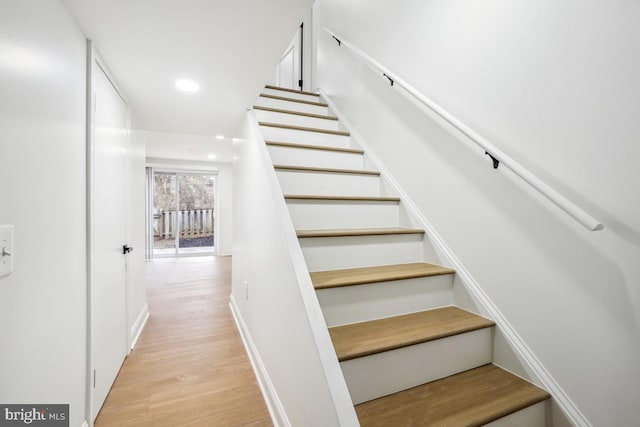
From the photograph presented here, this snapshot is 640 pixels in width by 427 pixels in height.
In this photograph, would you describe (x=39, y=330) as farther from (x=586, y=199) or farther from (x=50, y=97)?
(x=586, y=199)

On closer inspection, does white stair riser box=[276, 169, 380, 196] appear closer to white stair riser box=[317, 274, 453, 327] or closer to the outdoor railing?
white stair riser box=[317, 274, 453, 327]

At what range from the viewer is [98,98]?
151 centimetres

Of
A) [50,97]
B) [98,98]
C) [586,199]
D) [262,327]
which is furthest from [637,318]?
[98,98]

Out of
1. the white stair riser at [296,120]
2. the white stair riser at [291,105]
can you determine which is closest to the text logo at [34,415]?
the white stair riser at [296,120]

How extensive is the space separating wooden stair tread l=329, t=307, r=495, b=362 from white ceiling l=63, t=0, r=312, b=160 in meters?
1.37

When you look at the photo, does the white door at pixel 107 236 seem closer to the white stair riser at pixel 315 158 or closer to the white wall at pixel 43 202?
the white wall at pixel 43 202

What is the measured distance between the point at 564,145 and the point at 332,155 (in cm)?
148

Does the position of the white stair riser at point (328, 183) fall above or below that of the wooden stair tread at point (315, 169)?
below

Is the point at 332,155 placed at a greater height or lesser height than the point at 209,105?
lesser

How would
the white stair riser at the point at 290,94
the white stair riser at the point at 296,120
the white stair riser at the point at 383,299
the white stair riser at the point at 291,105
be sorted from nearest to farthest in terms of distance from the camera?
the white stair riser at the point at 383,299 < the white stair riser at the point at 296,120 < the white stair riser at the point at 291,105 < the white stair riser at the point at 290,94

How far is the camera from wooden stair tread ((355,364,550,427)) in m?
1.04

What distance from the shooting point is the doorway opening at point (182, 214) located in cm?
667

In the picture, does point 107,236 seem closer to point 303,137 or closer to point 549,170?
point 303,137

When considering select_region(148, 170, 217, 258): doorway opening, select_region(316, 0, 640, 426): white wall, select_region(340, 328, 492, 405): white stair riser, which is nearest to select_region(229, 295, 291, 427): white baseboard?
select_region(340, 328, 492, 405): white stair riser
